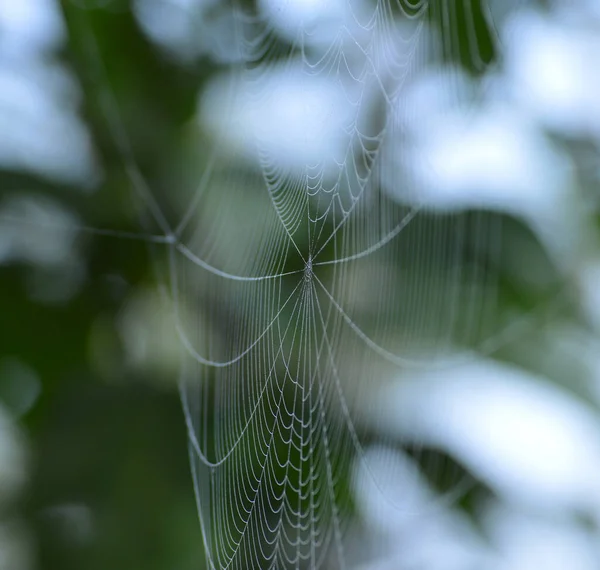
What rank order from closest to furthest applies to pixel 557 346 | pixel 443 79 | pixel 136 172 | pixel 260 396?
pixel 260 396 < pixel 443 79 < pixel 136 172 < pixel 557 346

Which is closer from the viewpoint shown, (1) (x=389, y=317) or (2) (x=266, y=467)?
(2) (x=266, y=467)

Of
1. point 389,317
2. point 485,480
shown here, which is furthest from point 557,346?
point 389,317

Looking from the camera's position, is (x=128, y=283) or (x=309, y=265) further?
(x=128, y=283)

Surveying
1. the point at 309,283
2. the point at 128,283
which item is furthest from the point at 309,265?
the point at 128,283

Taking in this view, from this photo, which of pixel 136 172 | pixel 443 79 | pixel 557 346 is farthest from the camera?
pixel 557 346

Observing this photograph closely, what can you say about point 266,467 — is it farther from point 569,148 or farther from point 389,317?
point 569,148

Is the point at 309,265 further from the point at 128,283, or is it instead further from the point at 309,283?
the point at 128,283
